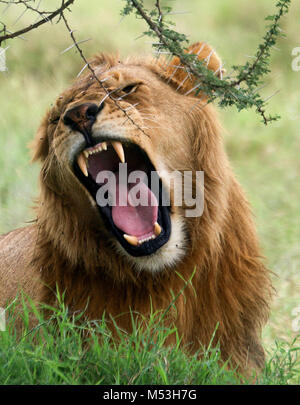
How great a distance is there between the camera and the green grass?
2768mm

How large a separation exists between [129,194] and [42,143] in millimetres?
457

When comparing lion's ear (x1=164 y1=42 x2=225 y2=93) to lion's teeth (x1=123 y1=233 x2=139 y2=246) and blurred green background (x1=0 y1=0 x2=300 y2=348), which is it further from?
blurred green background (x1=0 y1=0 x2=300 y2=348)

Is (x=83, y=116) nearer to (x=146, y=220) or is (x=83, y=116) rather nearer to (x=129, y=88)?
(x=129, y=88)

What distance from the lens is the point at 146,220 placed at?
3320 millimetres

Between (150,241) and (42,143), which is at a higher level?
(42,143)

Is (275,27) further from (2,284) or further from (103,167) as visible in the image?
(2,284)

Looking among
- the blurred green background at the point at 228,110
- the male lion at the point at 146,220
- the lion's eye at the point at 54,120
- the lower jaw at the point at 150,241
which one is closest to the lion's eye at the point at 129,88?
the male lion at the point at 146,220

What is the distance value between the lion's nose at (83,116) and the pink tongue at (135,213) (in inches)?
16.9

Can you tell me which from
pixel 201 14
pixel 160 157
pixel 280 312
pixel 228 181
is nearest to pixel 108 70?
pixel 160 157

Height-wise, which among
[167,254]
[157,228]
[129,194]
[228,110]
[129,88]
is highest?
[228,110]

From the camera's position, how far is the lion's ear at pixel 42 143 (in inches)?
132

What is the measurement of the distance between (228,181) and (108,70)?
2.44 feet

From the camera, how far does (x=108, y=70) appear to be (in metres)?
3.34

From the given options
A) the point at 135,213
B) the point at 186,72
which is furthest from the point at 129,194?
the point at 186,72
